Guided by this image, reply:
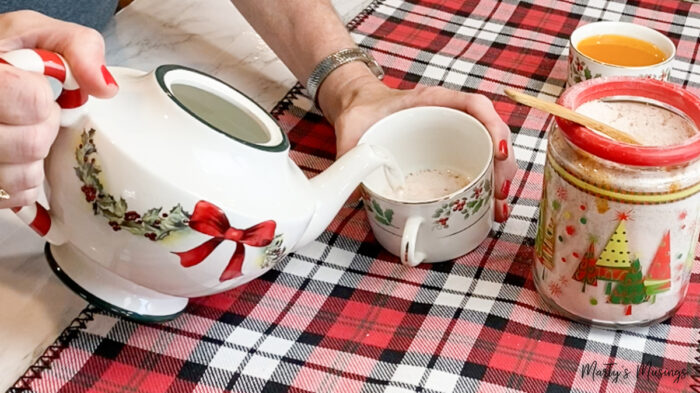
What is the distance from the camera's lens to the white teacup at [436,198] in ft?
2.35

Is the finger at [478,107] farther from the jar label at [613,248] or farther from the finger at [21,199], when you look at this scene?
the finger at [21,199]

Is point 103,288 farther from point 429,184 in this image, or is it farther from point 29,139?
point 429,184

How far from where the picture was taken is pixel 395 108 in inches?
33.8

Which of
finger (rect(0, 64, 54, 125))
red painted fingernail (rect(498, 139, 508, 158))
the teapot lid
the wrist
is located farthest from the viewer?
the wrist

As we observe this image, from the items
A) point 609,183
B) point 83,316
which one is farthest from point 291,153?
point 609,183

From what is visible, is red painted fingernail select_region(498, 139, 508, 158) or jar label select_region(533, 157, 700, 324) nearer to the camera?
jar label select_region(533, 157, 700, 324)

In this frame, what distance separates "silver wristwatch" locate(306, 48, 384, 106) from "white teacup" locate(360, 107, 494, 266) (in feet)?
0.60

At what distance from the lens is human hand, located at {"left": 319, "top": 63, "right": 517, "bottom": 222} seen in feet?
2.60

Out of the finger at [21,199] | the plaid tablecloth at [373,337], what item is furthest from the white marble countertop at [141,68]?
the finger at [21,199]

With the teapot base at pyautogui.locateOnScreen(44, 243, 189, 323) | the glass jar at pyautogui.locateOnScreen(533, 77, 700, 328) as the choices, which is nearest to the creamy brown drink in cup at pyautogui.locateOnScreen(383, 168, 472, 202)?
the glass jar at pyautogui.locateOnScreen(533, 77, 700, 328)

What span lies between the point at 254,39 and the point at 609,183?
632 millimetres

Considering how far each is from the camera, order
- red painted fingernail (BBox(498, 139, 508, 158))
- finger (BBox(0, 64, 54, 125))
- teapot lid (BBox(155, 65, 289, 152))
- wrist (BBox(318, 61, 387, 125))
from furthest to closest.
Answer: wrist (BBox(318, 61, 387, 125)), red painted fingernail (BBox(498, 139, 508, 158)), teapot lid (BBox(155, 65, 289, 152)), finger (BBox(0, 64, 54, 125))

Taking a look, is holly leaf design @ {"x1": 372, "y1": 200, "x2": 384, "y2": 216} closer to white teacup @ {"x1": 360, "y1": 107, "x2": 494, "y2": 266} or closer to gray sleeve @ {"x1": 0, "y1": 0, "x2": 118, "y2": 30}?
white teacup @ {"x1": 360, "y1": 107, "x2": 494, "y2": 266}

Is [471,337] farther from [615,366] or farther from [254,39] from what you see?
[254,39]
